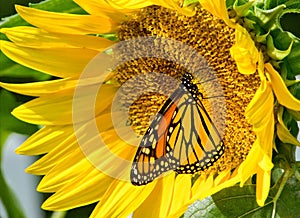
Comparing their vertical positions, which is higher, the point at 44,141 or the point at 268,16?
the point at 268,16

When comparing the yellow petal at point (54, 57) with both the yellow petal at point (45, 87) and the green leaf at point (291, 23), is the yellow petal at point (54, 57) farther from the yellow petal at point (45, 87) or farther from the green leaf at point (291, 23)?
the green leaf at point (291, 23)

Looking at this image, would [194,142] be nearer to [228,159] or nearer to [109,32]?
[228,159]

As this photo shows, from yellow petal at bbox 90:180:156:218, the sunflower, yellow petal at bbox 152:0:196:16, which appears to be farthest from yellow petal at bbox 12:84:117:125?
yellow petal at bbox 152:0:196:16

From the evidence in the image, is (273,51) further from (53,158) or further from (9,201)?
(9,201)

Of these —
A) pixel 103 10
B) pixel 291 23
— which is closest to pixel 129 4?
pixel 103 10

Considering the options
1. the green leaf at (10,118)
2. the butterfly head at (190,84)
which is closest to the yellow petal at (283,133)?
the butterfly head at (190,84)

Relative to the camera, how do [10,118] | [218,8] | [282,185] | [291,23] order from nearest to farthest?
[218,8] < [282,185] < [291,23] < [10,118]
